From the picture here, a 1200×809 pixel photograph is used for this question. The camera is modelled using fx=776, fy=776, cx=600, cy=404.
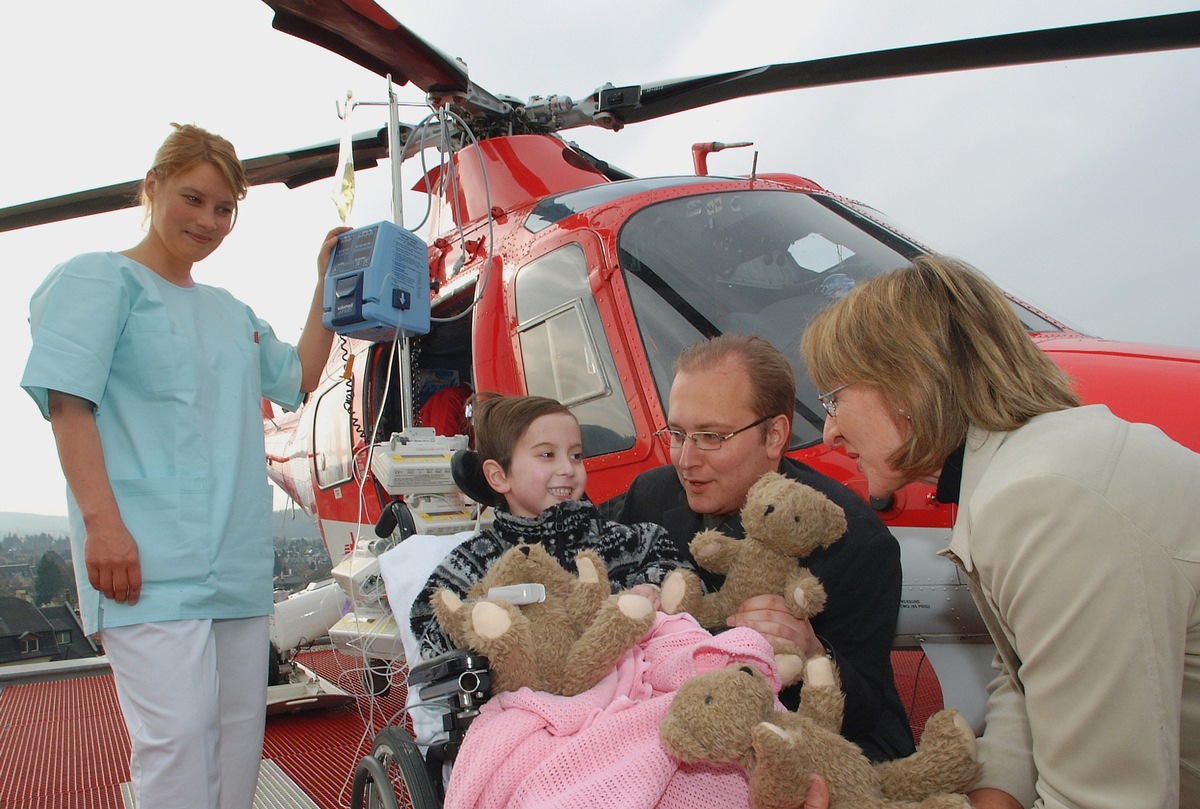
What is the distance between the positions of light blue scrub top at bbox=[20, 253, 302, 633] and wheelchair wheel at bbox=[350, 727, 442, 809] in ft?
1.67

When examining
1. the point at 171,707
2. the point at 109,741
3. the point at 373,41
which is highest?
the point at 373,41

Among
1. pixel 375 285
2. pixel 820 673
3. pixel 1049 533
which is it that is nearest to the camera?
pixel 1049 533

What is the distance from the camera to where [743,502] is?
2.02 m

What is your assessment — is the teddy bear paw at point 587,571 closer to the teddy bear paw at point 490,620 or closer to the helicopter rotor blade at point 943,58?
the teddy bear paw at point 490,620

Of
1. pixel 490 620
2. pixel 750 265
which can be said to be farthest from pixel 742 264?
pixel 490 620

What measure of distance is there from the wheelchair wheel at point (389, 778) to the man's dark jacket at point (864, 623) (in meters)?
0.76

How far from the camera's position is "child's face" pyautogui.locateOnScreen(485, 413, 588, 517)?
2051 mm

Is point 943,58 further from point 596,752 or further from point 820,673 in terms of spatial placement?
point 596,752

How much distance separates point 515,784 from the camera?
4.26ft

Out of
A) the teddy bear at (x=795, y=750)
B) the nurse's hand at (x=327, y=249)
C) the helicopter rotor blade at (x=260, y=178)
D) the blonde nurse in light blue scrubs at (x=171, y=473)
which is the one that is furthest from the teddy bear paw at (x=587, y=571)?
the helicopter rotor blade at (x=260, y=178)

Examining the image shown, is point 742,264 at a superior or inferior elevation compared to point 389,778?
superior

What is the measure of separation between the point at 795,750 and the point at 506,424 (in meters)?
1.21

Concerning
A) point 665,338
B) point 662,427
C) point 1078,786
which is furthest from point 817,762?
point 665,338

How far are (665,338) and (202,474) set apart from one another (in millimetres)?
1500
